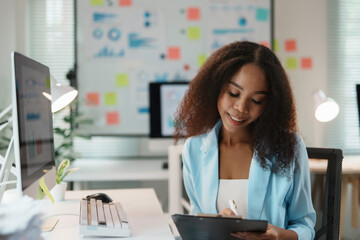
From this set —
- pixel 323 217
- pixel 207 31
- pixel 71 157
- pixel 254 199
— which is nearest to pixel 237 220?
pixel 254 199

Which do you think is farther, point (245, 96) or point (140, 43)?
point (140, 43)

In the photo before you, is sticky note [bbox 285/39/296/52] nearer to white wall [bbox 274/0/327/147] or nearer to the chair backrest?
white wall [bbox 274/0/327/147]

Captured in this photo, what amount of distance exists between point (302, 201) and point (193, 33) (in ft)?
6.80

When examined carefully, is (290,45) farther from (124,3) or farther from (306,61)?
(124,3)

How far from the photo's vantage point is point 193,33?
3.08 m

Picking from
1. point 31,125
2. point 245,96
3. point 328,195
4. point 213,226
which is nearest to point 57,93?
point 31,125

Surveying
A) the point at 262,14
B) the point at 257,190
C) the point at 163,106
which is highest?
the point at 262,14

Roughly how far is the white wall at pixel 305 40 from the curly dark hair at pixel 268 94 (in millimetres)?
1979

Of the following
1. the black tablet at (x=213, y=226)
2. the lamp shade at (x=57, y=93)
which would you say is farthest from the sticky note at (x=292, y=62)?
the black tablet at (x=213, y=226)

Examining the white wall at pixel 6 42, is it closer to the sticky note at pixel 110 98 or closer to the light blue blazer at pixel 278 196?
the sticky note at pixel 110 98

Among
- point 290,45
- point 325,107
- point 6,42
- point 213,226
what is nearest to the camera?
point 213,226

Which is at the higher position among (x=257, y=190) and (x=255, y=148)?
(x=255, y=148)

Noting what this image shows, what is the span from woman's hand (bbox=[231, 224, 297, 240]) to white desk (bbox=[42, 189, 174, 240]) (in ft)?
0.69

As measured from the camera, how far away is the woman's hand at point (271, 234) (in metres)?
0.98
